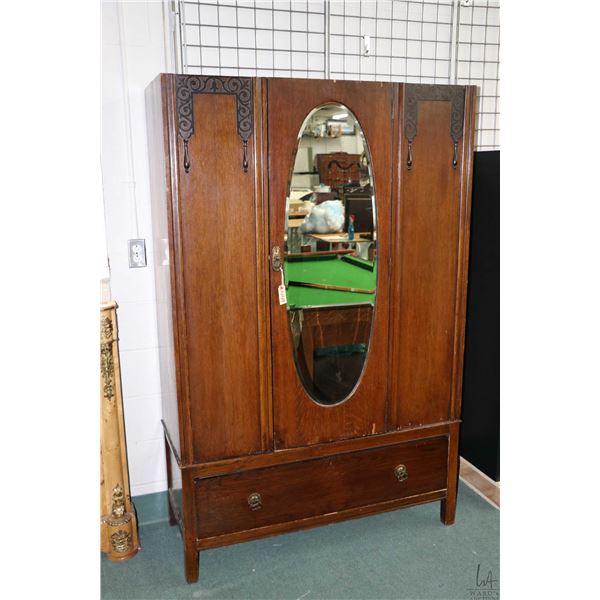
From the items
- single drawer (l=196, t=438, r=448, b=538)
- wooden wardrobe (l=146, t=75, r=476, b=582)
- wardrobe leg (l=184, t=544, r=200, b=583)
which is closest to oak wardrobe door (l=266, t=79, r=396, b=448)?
wooden wardrobe (l=146, t=75, r=476, b=582)

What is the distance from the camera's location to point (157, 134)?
1849 mm

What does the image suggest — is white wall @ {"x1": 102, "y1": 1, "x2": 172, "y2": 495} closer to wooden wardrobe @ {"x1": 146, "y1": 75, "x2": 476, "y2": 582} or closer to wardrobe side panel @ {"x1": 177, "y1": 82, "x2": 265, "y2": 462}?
wooden wardrobe @ {"x1": 146, "y1": 75, "x2": 476, "y2": 582}

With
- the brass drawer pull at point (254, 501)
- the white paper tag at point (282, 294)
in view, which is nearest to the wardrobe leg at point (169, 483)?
the brass drawer pull at point (254, 501)

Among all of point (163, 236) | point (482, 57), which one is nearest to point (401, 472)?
point (163, 236)

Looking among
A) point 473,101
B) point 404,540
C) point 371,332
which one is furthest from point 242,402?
point 473,101

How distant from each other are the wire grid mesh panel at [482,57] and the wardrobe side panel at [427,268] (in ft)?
2.65

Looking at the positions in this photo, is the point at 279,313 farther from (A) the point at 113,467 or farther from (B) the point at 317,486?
(A) the point at 113,467

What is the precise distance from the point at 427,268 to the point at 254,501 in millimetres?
1091

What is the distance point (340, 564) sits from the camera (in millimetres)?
2115

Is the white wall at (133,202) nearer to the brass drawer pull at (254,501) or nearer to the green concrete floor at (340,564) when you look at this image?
the green concrete floor at (340,564)

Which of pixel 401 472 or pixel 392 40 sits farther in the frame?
pixel 392 40
